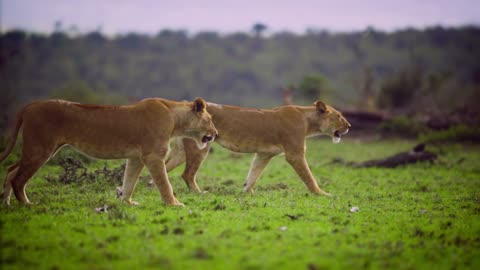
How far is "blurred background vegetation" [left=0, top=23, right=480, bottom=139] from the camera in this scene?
57688mm

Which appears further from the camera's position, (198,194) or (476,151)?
(476,151)

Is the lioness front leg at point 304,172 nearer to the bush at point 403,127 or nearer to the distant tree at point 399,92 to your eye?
the bush at point 403,127

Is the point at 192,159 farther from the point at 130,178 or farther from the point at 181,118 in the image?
the point at 130,178

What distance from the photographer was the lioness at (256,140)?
10.9 metres

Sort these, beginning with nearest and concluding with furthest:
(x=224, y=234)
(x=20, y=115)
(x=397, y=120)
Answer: (x=224, y=234) → (x=20, y=115) → (x=397, y=120)

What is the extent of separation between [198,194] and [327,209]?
2.81m

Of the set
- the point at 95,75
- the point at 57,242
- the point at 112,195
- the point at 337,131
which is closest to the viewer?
the point at 57,242

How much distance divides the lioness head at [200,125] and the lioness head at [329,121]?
2982 mm

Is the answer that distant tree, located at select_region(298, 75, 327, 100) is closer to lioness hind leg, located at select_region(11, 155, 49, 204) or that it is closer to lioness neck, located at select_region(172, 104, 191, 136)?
lioness neck, located at select_region(172, 104, 191, 136)

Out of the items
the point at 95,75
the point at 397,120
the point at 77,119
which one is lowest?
the point at 95,75

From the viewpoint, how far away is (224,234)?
6965mm

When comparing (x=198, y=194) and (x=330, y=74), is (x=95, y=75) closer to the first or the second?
(x=330, y=74)

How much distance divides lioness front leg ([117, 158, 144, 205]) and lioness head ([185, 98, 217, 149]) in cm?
120

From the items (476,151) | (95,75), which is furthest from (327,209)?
(95,75)
